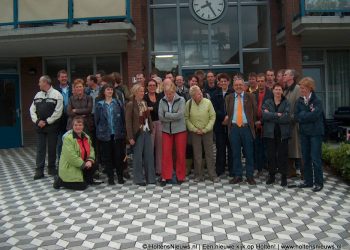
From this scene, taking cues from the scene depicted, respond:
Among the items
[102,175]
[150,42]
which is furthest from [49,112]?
[150,42]

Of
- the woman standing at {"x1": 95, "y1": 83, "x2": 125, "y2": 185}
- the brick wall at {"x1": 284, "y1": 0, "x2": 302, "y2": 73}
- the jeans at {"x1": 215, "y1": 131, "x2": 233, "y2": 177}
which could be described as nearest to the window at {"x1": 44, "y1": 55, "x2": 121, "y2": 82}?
the brick wall at {"x1": 284, "y1": 0, "x2": 302, "y2": 73}

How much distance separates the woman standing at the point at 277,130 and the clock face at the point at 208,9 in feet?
22.0

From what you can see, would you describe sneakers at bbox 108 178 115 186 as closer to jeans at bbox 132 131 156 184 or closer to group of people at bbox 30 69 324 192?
group of people at bbox 30 69 324 192

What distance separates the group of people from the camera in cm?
714

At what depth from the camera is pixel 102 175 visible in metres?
8.37

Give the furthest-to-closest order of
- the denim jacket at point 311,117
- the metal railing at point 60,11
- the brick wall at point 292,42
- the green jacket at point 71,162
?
the brick wall at point 292,42
the metal railing at point 60,11
the green jacket at point 71,162
the denim jacket at point 311,117

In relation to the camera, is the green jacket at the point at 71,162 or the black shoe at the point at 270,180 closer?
the green jacket at the point at 71,162

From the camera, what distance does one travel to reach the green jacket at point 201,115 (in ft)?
24.8

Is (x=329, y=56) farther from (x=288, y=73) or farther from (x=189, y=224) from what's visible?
(x=189, y=224)

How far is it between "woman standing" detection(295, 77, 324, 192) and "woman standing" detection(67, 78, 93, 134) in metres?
3.74

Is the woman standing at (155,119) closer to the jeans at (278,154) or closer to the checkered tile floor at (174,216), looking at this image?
the checkered tile floor at (174,216)

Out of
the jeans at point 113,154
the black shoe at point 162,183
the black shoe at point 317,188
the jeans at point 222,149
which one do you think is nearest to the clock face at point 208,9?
the jeans at point 222,149

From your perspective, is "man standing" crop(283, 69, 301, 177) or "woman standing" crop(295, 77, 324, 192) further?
"man standing" crop(283, 69, 301, 177)

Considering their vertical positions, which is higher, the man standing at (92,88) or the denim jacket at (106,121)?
the man standing at (92,88)
